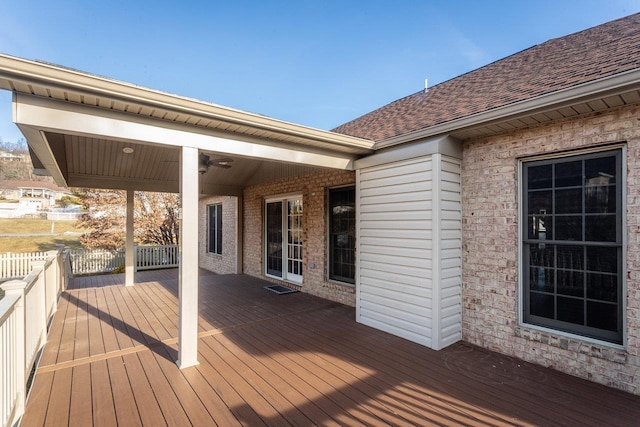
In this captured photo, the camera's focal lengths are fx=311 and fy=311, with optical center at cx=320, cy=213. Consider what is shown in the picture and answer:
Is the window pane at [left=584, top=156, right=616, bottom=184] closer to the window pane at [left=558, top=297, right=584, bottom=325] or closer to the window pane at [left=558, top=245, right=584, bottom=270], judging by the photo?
the window pane at [left=558, top=245, right=584, bottom=270]

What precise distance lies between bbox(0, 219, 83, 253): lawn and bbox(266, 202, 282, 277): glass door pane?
17832 mm

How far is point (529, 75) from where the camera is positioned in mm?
4309

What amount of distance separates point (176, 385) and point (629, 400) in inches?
164

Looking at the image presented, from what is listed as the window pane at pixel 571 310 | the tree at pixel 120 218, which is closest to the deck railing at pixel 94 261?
the tree at pixel 120 218

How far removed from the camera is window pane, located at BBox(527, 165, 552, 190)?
138 inches

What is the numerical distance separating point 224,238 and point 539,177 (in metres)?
9.33

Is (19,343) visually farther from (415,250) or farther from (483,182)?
(483,182)

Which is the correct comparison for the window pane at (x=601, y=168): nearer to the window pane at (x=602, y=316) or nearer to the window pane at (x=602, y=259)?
the window pane at (x=602, y=259)

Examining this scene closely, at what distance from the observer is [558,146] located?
3.35 metres

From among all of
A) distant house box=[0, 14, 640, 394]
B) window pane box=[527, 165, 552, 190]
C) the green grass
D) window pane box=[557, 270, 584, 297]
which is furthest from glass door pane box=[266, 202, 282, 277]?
the green grass

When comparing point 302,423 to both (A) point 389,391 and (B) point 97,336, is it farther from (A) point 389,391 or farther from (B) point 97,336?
(B) point 97,336

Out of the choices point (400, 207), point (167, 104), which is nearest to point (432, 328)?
point (400, 207)

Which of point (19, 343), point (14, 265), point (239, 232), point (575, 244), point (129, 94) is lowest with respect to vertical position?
point (14, 265)

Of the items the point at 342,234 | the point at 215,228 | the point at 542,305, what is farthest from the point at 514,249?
the point at 215,228
